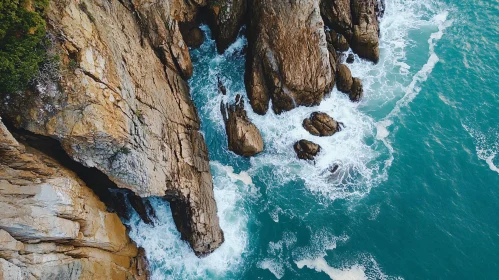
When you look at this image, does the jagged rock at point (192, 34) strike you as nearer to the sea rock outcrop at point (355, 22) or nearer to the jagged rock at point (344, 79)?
the sea rock outcrop at point (355, 22)

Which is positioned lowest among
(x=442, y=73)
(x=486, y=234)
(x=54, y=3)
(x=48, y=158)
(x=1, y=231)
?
(x=486, y=234)

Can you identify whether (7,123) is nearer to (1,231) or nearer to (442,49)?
(1,231)

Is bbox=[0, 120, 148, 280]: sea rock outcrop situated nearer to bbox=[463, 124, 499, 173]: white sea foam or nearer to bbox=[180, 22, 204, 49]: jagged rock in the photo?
bbox=[180, 22, 204, 49]: jagged rock

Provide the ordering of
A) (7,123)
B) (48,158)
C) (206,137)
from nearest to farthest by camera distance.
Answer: (7,123)
(48,158)
(206,137)

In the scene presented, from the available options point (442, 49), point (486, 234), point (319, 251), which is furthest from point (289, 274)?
point (442, 49)

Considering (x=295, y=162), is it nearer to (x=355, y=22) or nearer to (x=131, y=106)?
(x=131, y=106)

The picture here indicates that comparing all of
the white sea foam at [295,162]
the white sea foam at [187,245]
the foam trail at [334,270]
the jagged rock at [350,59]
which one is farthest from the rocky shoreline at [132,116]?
the foam trail at [334,270]

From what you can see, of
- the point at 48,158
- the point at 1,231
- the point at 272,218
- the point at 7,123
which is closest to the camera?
the point at 1,231
